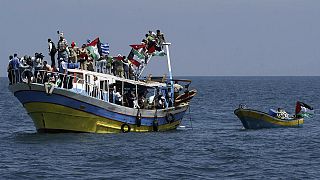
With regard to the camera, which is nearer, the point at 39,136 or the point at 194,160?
the point at 194,160

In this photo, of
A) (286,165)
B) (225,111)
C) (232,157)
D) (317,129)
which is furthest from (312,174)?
(225,111)

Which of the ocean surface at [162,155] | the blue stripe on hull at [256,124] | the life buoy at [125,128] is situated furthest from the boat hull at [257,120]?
the life buoy at [125,128]

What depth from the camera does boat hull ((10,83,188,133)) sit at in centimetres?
4098

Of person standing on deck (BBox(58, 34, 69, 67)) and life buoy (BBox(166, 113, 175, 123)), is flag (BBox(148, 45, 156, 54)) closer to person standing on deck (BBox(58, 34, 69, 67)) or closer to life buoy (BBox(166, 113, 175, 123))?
life buoy (BBox(166, 113, 175, 123))

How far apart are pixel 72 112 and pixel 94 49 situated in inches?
229

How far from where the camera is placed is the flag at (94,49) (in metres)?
46.1

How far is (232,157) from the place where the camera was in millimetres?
37125

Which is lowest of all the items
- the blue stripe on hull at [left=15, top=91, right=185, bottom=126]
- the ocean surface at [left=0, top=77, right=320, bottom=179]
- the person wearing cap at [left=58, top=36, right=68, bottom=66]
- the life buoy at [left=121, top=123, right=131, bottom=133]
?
the ocean surface at [left=0, top=77, right=320, bottom=179]

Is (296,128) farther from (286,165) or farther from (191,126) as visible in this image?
(286,165)

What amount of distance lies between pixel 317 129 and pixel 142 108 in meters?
14.1

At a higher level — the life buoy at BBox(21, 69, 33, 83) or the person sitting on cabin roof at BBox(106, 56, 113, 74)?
the person sitting on cabin roof at BBox(106, 56, 113, 74)

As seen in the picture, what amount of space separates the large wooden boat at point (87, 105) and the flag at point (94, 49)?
6.11ft

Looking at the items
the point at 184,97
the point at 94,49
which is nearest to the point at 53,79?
the point at 94,49

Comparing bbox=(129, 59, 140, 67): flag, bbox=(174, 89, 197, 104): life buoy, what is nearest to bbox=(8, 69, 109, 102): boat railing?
bbox=(129, 59, 140, 67): flag
